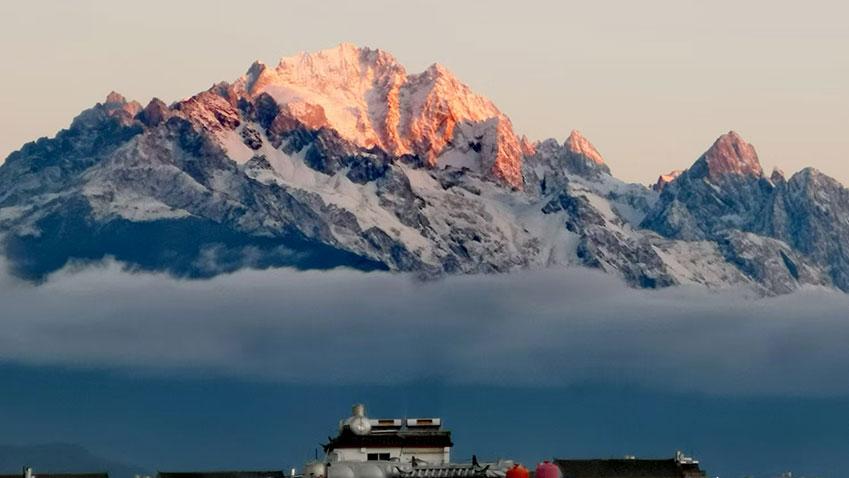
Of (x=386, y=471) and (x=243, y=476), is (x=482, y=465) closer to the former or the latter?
(x=386, y=471)

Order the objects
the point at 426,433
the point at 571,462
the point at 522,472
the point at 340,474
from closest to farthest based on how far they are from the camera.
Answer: the point at 522,472
the point at 340,474
the point at 426,433
the point at 571,462

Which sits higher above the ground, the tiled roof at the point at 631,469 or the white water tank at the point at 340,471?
the tiled roof at the point at 631,469

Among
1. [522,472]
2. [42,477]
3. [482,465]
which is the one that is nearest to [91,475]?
[42,477]

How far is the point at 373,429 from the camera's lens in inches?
6727

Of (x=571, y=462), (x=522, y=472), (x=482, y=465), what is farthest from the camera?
(x=571, y=462)

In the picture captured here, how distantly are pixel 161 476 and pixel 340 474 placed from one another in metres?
37.6

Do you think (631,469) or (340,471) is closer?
(340,471)

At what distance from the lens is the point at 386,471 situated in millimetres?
150500

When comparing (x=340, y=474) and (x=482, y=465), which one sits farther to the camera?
(x=482, y=465)

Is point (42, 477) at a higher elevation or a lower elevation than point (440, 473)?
higher

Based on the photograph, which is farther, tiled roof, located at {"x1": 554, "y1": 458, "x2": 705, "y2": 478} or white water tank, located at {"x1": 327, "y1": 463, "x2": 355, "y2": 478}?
tiled roof, located at {"x1": 554, "y1": 458, "x2": 705, "y2": 478}

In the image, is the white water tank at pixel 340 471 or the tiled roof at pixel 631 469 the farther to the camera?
the tiled roof at pixel 631 469

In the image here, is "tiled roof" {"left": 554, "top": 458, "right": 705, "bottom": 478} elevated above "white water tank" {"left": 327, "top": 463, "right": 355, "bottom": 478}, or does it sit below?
above

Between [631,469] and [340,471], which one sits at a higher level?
[631,469]
